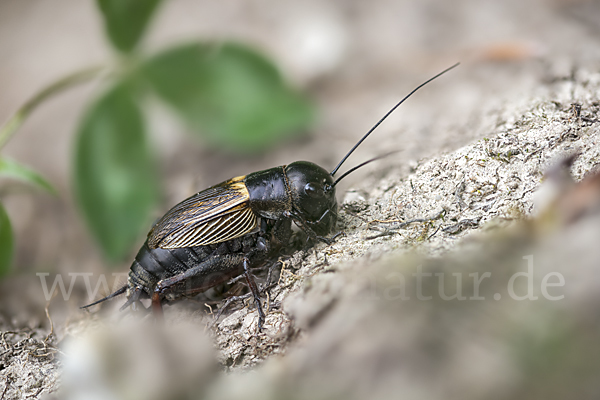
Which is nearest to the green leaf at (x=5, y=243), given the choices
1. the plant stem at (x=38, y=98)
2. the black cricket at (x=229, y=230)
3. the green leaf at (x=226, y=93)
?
the plant stem at (x=38, y=98)

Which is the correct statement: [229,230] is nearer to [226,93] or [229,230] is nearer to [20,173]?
[20,173]

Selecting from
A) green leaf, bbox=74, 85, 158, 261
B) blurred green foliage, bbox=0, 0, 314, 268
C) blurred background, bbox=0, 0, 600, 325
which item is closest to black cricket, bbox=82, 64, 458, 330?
blurred background, bbox=0, 0, 600, 325

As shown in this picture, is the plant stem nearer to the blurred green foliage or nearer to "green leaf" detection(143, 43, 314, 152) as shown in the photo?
the blurred green foliage

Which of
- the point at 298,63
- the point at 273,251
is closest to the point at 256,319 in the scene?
the point at 273,251

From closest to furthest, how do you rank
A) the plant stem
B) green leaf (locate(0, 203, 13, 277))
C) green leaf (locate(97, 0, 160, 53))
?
green leaf (locate(0, 203, 13, 277)) < the plant stem < green leaf (locate(97, 0, 160, 53))

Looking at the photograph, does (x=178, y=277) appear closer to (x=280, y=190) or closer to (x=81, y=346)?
(x=280, y=190)

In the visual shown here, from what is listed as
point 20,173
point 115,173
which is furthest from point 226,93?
point 20,173

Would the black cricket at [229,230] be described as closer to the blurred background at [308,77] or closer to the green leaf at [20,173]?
the blurred background at [308,77]
